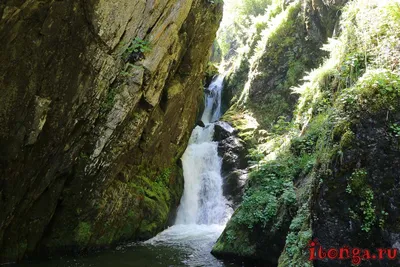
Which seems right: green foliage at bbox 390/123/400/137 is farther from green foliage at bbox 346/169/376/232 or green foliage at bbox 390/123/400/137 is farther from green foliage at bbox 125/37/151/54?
green foliage at bbox 125/37/151/54

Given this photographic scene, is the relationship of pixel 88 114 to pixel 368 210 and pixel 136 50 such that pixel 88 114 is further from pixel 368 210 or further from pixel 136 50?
pixel 368 210

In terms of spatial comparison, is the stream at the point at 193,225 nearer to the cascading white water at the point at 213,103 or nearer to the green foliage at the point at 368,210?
the cascading white water at the point at 213,103

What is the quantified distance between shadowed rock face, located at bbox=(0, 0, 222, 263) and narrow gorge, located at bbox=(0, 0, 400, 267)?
41 mm

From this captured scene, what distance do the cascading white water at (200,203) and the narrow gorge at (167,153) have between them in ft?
0.24

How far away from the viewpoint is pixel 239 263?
9852mm

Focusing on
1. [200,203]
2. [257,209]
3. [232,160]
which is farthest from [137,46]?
[232,160]

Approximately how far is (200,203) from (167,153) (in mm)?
3198

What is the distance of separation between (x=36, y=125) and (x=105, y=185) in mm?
4126

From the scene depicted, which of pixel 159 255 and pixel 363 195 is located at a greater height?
pixel 363 195

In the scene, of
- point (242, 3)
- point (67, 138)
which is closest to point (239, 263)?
point (67, 138)

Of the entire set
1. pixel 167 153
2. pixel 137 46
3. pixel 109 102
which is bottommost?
pixel 167 153

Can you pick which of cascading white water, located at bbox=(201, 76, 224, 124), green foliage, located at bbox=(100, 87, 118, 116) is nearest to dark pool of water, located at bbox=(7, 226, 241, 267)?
green foliage, located at bbox=(100, 87, 118, 116)

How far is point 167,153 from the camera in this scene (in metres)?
15.5

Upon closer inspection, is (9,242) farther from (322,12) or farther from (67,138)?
(322,12)
